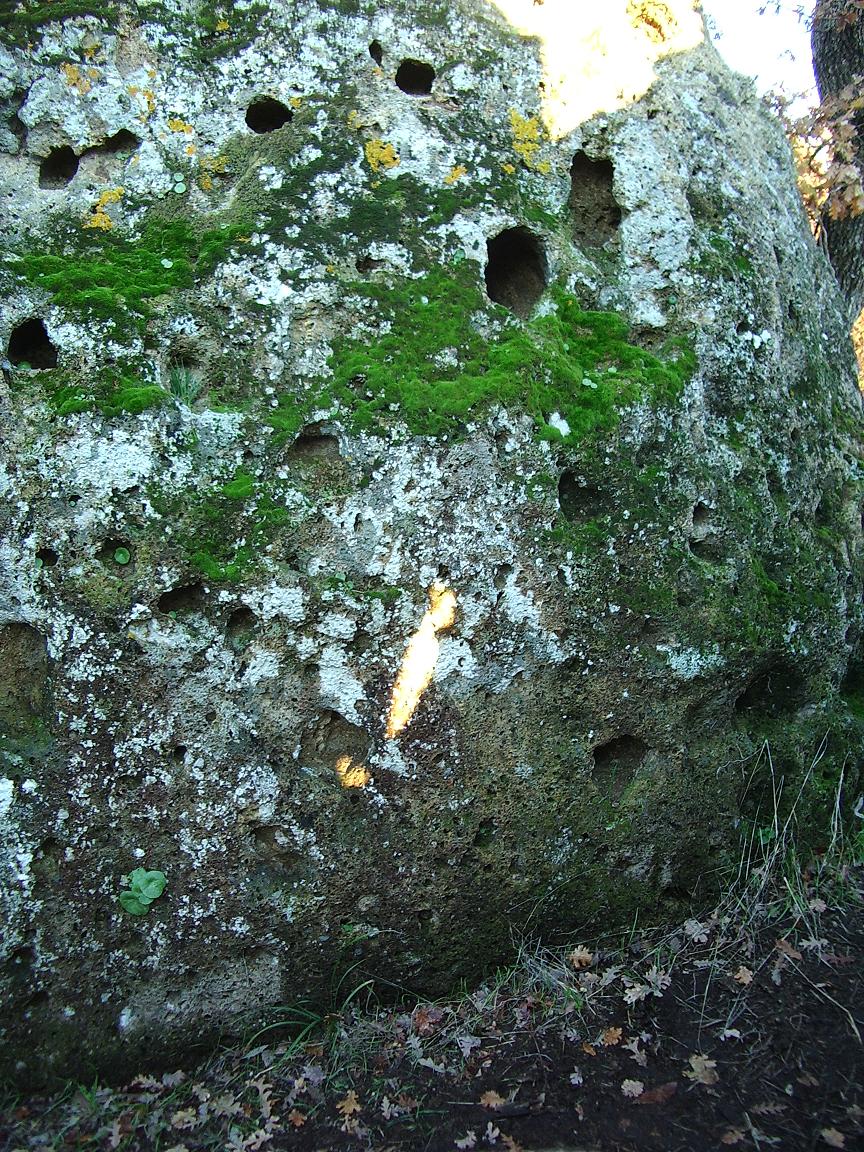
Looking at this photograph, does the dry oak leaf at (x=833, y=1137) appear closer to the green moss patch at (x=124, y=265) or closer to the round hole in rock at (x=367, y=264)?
the round hole in rock at (x=367, y=264)

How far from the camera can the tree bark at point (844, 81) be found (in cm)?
514

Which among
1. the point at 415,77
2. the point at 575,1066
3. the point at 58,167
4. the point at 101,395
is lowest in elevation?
the point at 575,1066

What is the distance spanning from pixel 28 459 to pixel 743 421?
9.16 ft

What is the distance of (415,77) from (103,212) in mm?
1393

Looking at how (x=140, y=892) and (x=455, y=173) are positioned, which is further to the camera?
(x=455, y=173)

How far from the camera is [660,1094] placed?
251cm

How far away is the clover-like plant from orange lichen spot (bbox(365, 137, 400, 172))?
2768mm

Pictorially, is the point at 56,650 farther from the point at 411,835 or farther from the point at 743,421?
the point at 743,421

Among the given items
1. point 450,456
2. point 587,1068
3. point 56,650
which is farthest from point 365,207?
Answer: point 587,1068

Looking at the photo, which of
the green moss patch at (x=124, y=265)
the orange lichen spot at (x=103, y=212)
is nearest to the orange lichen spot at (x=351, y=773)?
the green moss patch at (x=124, y=265)

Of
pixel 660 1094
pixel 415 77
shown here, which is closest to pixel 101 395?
pixel 415 77

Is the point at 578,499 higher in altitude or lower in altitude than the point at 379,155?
lower

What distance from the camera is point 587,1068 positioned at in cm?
264

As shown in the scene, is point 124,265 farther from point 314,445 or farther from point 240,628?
point 240,628
